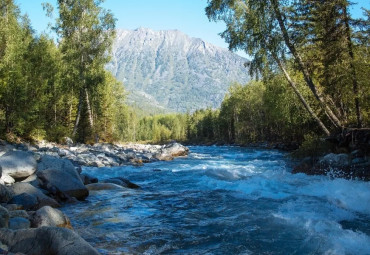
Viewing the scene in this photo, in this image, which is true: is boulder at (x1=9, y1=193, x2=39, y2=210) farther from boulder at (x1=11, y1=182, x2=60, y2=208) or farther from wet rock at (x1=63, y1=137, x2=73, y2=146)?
wet rock at (x1=63, y1=137, x2=73, y2=146)

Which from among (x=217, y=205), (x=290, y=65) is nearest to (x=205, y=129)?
(x=290, y=65)

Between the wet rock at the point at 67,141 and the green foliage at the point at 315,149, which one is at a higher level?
the wet rock at the point at 67,141

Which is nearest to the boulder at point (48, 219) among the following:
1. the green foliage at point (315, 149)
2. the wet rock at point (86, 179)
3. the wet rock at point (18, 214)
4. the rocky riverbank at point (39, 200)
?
the rocky riverbank at point (39, 200)

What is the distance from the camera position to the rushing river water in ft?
17.6

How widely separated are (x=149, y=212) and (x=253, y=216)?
2.71 m

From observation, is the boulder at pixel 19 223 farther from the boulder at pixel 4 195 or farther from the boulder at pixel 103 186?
the boulder at pixel 103 186

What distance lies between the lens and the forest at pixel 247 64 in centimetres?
1407

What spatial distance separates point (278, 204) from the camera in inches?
326

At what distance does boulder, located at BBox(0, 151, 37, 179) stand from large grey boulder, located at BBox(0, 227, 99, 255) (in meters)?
5.28

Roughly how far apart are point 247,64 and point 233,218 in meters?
10.4

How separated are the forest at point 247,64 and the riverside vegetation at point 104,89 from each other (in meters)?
0.06

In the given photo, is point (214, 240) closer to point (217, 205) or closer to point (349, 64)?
point (217, 205)

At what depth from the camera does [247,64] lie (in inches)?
624

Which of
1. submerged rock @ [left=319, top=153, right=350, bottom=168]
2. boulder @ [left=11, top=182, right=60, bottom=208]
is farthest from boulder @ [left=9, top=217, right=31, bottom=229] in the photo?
submerged rock @ [left=319, top=153, right=350, bottom=168]
